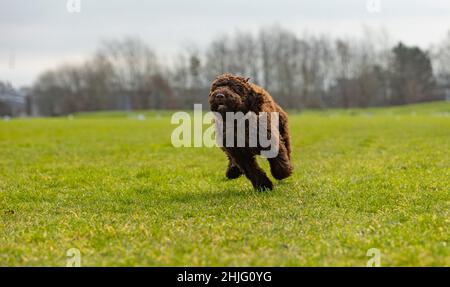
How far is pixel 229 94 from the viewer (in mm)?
8016

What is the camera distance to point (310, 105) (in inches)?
3514

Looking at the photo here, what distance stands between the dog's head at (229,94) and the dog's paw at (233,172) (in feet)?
4.84

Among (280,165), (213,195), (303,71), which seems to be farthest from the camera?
(303,71)

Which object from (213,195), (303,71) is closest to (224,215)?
(213,195)

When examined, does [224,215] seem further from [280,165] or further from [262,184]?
[280,165]

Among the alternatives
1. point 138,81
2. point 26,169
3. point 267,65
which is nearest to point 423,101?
point 267,65

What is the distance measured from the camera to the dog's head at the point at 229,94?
800cm

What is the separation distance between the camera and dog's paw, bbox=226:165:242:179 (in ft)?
31.3

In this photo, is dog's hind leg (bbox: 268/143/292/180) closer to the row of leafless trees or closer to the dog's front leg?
the dog's front leg

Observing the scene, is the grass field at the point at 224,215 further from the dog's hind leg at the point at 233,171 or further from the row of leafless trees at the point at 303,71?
the row of leafless trees at the point at 303,71

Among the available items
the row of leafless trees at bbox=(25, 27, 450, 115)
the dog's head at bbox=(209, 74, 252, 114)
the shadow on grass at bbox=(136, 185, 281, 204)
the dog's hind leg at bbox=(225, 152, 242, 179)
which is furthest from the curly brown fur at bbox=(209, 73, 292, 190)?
the row of leafless trees at bbox=(25, 27, 450, 115)

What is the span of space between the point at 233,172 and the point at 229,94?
1.96 metres

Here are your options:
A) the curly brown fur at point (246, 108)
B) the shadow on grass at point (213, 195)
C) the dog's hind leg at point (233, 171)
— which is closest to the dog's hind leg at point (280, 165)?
the curly brown fur at point (246, 108)
